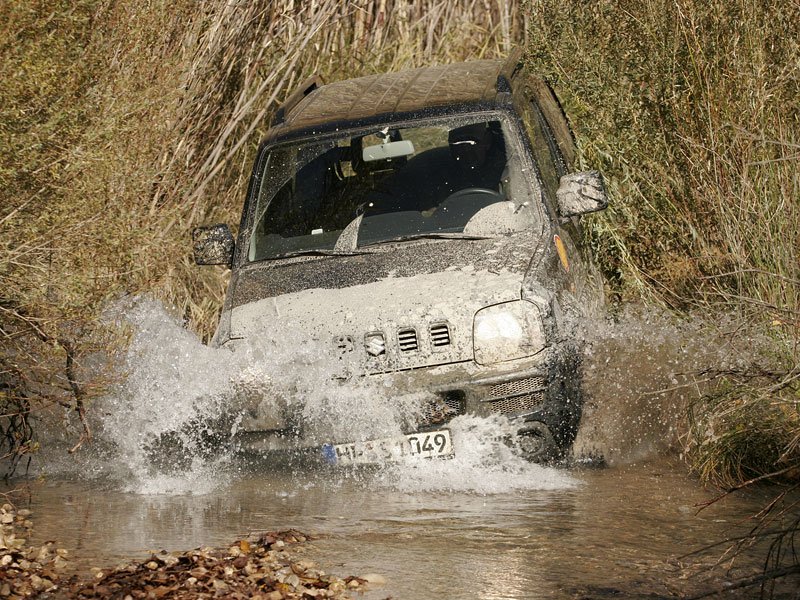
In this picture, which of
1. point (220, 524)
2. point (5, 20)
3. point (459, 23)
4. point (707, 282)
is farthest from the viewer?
point (459, 23)

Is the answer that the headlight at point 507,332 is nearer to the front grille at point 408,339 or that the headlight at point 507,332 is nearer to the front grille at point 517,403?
the front grille at point 517,403

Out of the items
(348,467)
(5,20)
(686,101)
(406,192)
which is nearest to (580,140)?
(686,101)

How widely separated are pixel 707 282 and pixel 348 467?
2874mm

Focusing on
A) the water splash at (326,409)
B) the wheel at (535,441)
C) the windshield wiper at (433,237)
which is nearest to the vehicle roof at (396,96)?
the windshield wiper at (433,237)

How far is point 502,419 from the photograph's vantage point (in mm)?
5992

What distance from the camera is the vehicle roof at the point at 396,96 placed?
7254 mm

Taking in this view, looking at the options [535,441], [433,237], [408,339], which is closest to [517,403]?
[535,441]

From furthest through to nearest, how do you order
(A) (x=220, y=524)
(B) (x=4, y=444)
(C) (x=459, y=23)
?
1. (C) (x=459, y=23)
2. (B) (x=4, y=444)
3. (A) (x=220, y=524)

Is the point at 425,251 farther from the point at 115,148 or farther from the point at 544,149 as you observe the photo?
the point at 115,148

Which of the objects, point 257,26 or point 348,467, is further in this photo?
point 257,26

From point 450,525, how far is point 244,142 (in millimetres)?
5957

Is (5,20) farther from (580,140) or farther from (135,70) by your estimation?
(580,140)

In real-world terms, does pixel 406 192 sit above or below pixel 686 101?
below

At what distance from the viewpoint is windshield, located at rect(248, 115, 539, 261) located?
691 centimetres
